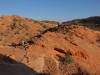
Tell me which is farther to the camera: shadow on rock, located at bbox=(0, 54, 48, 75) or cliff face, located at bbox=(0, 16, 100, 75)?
cliff face, located at bbox=(0, 16, 100, 75)

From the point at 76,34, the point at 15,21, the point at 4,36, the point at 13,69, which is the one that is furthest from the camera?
the point at 15,21

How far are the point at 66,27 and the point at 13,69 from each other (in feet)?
28.1

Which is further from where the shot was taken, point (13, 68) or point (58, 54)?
point (58, 54)

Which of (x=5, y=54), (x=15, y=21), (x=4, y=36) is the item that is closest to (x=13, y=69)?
(x=5, y=54)

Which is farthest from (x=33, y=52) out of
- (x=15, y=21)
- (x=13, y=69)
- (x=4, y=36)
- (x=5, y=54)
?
(x=15, y=21)

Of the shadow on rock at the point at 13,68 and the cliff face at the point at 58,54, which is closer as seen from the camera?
the shadow on rock at the point at 13,68

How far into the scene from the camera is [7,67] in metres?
17.6

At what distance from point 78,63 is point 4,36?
11.7 meters

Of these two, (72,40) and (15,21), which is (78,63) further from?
(15,21)

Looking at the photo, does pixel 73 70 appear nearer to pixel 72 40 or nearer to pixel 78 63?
pixel 78 63

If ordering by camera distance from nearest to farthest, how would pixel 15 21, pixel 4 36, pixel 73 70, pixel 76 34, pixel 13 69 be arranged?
pixel 13 69
pixel 73 70
pixel 76 34
pixel 4 36
pixel 15 21

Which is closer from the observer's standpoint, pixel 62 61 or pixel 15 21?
pixel 62 61

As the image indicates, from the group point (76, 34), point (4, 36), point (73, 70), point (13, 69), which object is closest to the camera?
point (13, 69)

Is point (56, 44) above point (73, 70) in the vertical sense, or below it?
above
